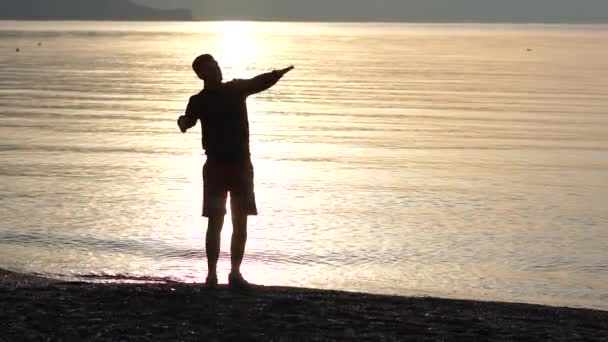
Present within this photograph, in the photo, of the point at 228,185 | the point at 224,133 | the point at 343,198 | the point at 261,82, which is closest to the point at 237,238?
the point at 228,185

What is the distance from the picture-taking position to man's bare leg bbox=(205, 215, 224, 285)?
998 centimetres

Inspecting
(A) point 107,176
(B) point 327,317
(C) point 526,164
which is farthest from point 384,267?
(C) point 526,164

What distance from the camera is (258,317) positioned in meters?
8.62

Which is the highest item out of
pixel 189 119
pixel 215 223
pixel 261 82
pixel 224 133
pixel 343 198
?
pixel 261 82

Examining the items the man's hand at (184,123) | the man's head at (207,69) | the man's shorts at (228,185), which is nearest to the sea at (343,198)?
the man's shorts at (228,185)

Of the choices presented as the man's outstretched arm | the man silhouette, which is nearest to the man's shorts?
the man silhouette

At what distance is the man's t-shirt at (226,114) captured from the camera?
9539mm

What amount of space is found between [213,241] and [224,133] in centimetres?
109

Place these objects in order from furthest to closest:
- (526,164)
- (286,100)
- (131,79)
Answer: (131,79)
(286,100)
(526,164)

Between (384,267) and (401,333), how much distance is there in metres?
5.98

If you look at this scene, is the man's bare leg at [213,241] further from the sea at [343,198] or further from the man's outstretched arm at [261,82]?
the sea at [343,198]

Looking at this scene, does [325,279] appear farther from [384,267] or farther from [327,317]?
[327,317]

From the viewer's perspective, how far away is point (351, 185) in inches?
853

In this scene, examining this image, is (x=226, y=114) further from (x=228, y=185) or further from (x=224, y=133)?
(x=228, y=185)
